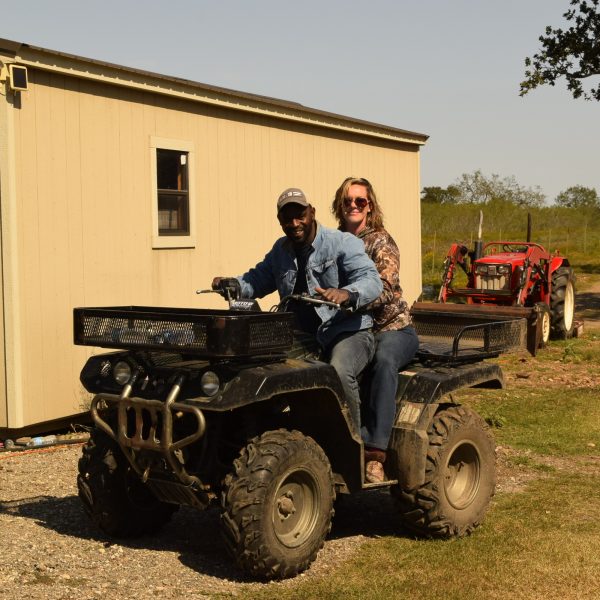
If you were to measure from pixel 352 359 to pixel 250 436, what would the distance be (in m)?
0.67

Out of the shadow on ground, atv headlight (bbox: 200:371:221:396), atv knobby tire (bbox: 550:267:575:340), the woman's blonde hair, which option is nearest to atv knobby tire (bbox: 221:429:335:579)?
the shadow on ground

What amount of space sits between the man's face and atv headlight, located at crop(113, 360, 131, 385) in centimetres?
108

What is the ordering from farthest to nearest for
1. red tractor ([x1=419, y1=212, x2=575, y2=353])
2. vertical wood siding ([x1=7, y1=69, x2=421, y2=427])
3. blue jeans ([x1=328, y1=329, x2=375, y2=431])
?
red tractor ([x1=419, y1=212, x2=575, y2=353]) → vertical wood siding ([x1=7, y1=69, x2=421, y2=427]) → blue jeans ([x1=328, y1=329, x2=375, y2=431])

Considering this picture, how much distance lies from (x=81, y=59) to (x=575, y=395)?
6.15m

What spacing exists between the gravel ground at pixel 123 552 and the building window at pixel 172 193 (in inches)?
152

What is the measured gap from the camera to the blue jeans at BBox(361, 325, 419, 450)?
5.65 meters

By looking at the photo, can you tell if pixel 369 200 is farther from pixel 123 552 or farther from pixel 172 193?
pixel 172 193

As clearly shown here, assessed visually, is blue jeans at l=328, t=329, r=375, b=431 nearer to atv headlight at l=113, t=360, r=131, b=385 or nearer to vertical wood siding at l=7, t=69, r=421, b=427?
atv headlight at l=113, t=360, r=131, b=385

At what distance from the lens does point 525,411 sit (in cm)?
1038

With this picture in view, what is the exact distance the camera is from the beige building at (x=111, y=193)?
896 cm

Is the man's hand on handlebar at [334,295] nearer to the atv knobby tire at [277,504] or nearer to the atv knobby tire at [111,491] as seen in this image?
the atv knobby tire at [277,504]

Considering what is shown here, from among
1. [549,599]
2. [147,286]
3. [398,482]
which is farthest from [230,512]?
[147,286]

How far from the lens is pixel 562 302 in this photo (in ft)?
52.6

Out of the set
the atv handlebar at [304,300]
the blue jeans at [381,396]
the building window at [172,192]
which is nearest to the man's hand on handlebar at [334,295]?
the atv handlebar at [304,300]
